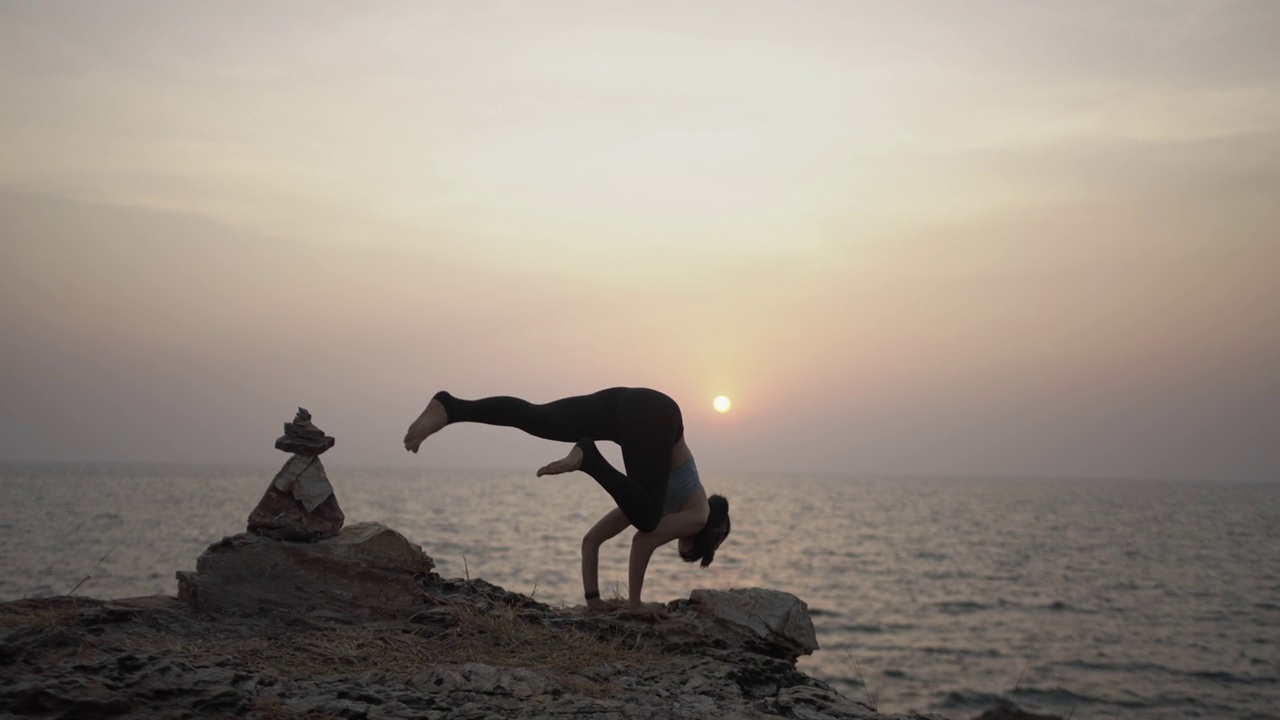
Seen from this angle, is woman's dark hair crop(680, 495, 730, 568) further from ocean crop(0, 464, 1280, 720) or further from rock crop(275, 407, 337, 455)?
rock crop(275, 407, 337, 455)

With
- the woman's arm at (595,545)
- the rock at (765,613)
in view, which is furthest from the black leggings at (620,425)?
the rock at (765,613)

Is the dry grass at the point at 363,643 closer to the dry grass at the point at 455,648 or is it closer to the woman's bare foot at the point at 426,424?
the dry grass at the point at 455,648

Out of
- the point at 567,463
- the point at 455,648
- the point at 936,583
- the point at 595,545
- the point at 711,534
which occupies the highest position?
the point at 567,463

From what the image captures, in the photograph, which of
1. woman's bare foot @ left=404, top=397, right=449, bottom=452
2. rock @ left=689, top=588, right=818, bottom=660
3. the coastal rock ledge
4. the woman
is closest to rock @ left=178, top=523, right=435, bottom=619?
the coastal rock ledge

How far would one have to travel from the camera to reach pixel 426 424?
22.4ft

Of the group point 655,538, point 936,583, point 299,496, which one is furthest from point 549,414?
point 936,583

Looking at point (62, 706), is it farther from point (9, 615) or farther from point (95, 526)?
point (95, 526)

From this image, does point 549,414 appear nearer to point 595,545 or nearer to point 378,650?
point 595,545

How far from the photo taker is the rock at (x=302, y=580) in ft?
23.2

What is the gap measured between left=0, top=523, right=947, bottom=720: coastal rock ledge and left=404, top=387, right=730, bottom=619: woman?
0.63 meters

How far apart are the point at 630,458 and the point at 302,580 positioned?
289 cm

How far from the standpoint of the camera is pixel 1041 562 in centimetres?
4919

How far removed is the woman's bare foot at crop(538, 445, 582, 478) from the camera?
661cm

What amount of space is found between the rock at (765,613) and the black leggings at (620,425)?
3.95 feet
